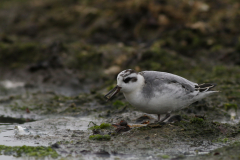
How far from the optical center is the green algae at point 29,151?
5.99m

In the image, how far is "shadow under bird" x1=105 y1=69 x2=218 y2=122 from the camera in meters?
6.82

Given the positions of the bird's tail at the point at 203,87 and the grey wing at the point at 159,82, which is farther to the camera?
the bird's tail at the point at 203,87

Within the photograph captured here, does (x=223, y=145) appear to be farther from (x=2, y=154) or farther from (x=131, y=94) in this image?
(x=2, y=154)

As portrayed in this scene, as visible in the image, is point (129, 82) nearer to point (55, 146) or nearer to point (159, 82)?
point (159, 82)

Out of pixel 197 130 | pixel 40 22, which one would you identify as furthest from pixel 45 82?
pixel 197 130

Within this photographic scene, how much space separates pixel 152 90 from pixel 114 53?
6455 mm

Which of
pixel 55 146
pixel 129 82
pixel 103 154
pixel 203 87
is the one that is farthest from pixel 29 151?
pixel 203 87

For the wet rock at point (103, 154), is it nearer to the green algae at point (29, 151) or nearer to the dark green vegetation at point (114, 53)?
the green algae at point (29, 151)

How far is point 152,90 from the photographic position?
686 centimetres

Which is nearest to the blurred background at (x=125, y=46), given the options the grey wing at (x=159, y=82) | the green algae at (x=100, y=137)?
the grey wing at (x=159, y=82)

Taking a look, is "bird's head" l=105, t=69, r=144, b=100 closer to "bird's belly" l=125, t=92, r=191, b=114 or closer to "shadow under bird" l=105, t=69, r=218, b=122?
"shadow under bird" l=105, t=69, r=218, b=122

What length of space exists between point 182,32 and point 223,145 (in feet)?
25.5

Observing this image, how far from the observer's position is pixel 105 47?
13719mm

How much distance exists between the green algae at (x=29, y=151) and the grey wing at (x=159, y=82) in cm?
212
